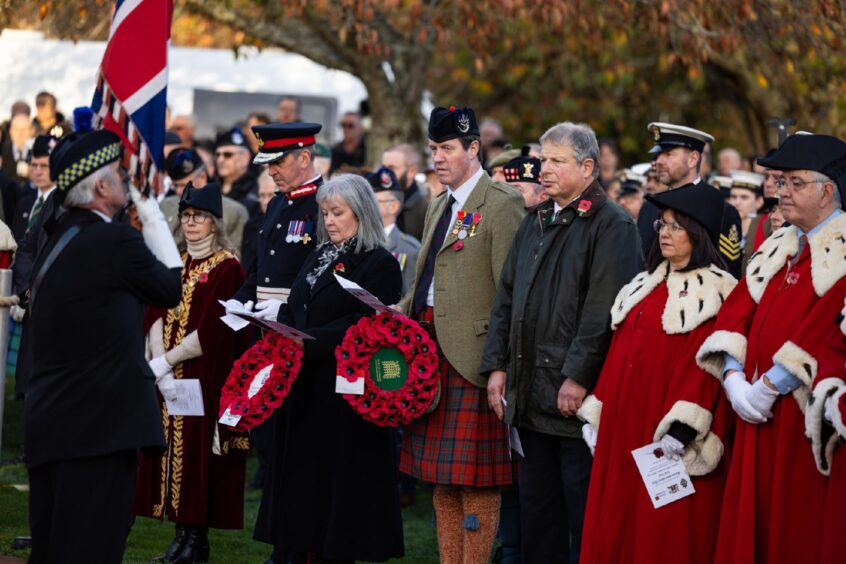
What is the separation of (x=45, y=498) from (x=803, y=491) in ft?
10.4

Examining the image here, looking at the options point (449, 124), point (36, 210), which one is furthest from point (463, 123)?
point (36, 210)

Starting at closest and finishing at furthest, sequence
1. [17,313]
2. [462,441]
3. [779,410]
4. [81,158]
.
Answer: [81,158] < [779,410] < [462,441] < [17,313]

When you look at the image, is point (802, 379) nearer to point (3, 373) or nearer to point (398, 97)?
point (3, 373)

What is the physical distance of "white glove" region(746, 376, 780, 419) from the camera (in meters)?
5.96

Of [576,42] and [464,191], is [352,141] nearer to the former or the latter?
[576,42]

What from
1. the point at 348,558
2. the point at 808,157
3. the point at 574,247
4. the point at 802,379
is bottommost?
the point at 348,558

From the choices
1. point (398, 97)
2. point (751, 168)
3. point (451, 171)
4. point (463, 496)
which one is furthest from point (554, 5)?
point (463, 496)

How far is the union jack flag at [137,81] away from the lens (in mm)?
6840

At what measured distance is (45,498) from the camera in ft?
19.1

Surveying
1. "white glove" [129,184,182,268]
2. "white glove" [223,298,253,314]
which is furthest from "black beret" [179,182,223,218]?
"white glove" [129,184,182,268]

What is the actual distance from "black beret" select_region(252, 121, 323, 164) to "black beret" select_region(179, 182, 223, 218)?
0.60 m

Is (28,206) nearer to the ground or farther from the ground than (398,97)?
nearer to the ground

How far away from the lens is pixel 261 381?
7.35 metres

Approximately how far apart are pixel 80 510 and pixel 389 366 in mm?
2052
